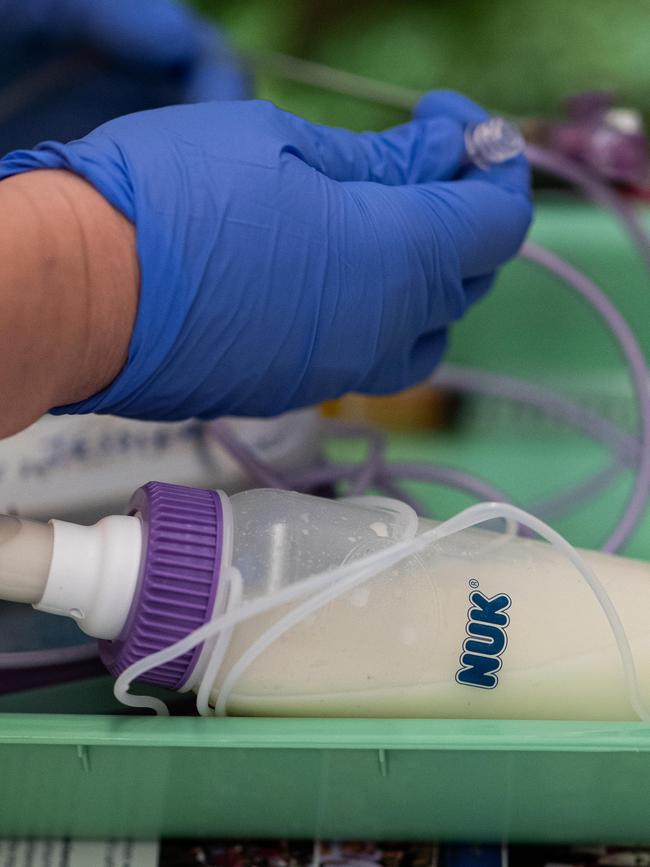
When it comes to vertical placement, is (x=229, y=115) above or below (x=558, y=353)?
above

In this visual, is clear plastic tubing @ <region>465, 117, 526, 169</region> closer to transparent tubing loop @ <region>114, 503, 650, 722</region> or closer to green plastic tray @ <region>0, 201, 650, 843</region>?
transparent tubing loop @ <region>114, 503, 650, 722</region>

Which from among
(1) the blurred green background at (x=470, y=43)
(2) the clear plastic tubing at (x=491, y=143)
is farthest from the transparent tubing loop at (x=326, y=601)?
(1) the blurred green background at (x=470, y=43)

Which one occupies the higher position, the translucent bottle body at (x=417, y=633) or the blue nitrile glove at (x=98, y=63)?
the blue nitrile glove at (x=98, y=63)

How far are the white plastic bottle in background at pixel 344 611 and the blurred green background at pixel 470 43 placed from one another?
76 centimetres

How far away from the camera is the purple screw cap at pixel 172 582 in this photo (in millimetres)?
459

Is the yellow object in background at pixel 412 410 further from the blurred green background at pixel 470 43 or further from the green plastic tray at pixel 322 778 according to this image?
the green plastic tray at pixel 322 778

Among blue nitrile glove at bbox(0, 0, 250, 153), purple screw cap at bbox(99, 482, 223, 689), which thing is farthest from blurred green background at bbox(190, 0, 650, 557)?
purple screw cap at bbox(99, 482, 223, 689)

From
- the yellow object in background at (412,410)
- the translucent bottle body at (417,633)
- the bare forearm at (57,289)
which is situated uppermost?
the bare forearm at (57,289)

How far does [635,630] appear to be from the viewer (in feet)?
1.70

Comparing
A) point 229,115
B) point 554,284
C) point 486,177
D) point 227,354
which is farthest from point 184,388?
point 554,284

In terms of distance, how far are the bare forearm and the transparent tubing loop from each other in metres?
0.13

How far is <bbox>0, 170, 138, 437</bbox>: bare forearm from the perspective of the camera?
0.42 metres

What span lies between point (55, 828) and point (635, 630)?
345mm

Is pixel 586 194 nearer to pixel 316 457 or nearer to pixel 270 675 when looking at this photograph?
pixel 316 457
